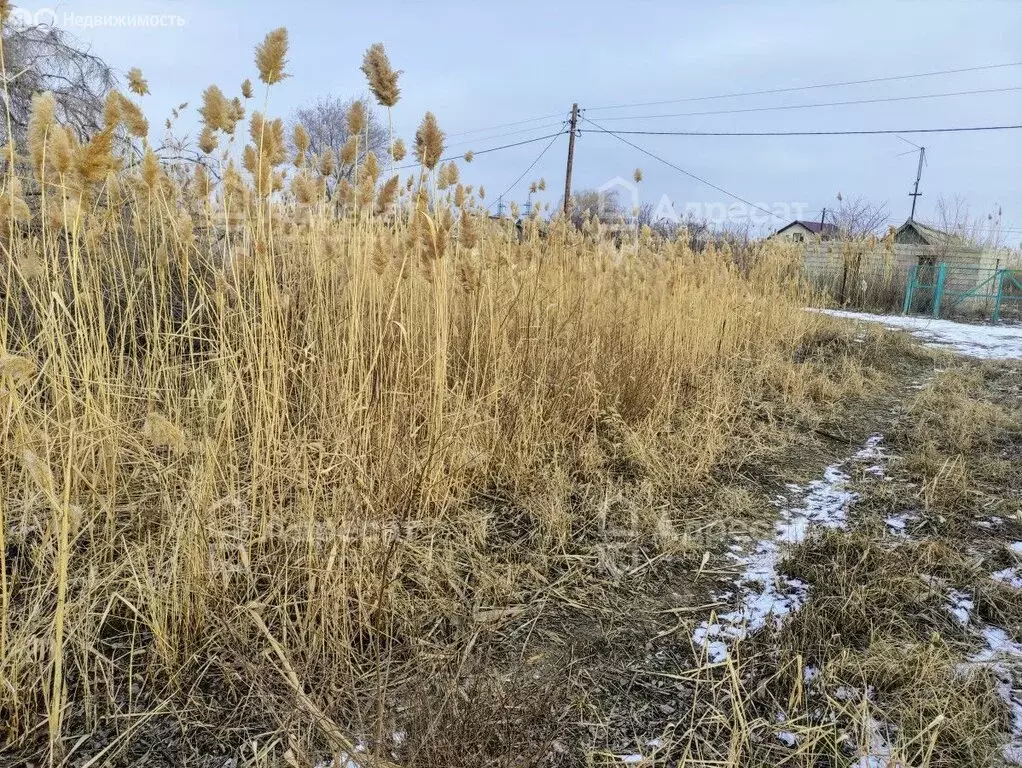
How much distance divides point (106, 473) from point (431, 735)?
1160 millimetres

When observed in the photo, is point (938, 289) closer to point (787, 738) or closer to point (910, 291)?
point (910, 291)

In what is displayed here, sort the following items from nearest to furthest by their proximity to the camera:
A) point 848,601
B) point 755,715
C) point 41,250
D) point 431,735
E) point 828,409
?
point 431,735, point 755,715, point 848,601, point 41,250, point 828,409

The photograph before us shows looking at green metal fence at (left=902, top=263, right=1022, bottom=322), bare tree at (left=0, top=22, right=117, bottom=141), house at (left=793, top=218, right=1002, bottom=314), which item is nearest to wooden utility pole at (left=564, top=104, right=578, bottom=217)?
house at (left=793, top=218, right=1002, bottom=314)

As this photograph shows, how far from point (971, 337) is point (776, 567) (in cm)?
1005

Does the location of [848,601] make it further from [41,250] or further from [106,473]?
[41,250]

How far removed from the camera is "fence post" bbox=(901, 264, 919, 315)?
525 inches

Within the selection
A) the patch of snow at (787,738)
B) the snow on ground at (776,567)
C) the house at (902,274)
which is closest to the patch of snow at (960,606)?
the snow on ground at (776,567)

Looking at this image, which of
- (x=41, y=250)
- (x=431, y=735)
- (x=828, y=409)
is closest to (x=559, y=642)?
(x=431, y=735)

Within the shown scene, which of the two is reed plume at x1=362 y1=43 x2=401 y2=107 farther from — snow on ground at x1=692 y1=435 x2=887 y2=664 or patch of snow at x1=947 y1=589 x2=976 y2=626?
patch of snow at x1=947 y1=589 x2=976 y2=626

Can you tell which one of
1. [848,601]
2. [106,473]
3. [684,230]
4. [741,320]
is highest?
[684,230]

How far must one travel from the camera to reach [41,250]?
90.9 inches

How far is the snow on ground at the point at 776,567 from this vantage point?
1664 mm

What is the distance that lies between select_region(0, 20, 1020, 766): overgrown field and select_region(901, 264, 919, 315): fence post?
12209 mm

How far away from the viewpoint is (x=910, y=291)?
44.0 ft
